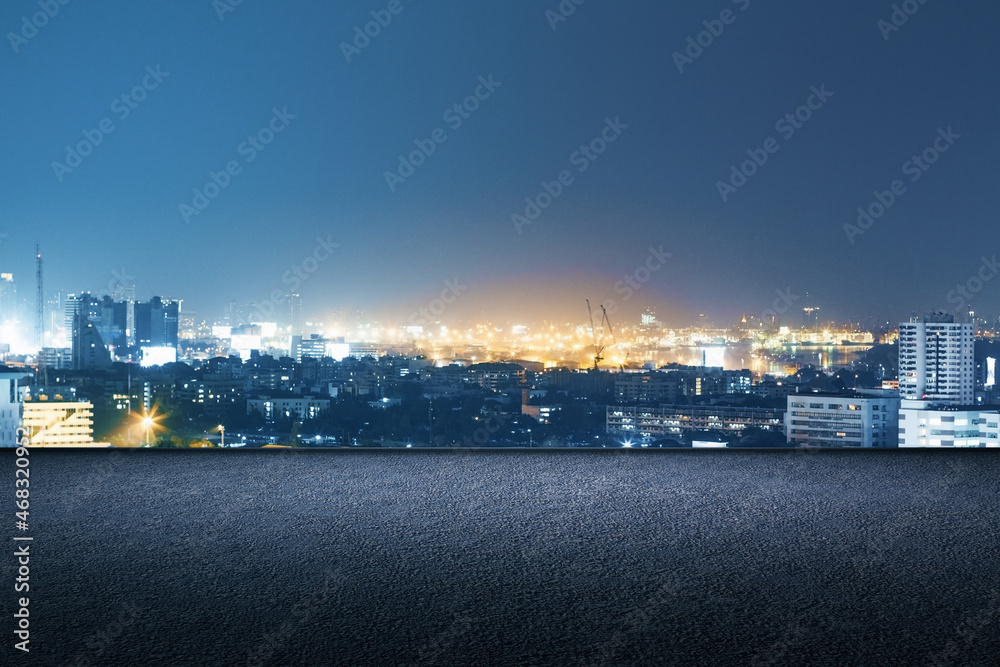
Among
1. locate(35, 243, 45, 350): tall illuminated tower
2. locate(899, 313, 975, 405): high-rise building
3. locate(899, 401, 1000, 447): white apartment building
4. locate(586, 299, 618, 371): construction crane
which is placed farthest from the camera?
locate(586, 299, 618, 371): construction crane

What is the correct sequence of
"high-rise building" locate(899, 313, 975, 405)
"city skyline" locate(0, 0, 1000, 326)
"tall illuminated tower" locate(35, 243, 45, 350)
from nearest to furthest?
1. "high-rise building" locate(899, 313, 975, 405)
2. "tall illuminated tower" locate(35, 243, 45, 350)
3. "city skyline" locate(0, 0, 1000, 326)

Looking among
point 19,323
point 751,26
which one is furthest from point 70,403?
point 751,26

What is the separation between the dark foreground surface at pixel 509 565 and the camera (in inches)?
81.7

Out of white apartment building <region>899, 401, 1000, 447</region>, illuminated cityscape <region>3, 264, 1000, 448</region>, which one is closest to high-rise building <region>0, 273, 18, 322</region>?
illuminated cityscape <region>3, 264, 1000, 448</region>

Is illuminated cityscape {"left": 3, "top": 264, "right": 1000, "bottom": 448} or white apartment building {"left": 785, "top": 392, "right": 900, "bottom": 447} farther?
illuminated cityscape {"left": 3, "top": 264, "right": 1000, "bottom": 448}

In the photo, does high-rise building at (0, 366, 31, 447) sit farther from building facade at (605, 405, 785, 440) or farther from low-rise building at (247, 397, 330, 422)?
building facade at (605, 405, 785, 440)

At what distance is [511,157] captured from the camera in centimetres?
732

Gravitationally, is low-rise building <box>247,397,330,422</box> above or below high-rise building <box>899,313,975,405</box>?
below

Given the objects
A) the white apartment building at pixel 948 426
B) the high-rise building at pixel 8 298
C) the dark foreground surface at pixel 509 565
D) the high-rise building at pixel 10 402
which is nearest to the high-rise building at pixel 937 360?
the white apartment building at pixel 948 426

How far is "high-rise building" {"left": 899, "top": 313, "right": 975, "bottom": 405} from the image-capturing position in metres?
6.09

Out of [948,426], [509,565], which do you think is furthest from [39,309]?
[948,426]

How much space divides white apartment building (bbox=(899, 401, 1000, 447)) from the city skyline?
3.29ft

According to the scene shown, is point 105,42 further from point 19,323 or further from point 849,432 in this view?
point 849,432

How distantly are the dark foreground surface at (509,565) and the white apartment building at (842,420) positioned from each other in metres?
0.78
